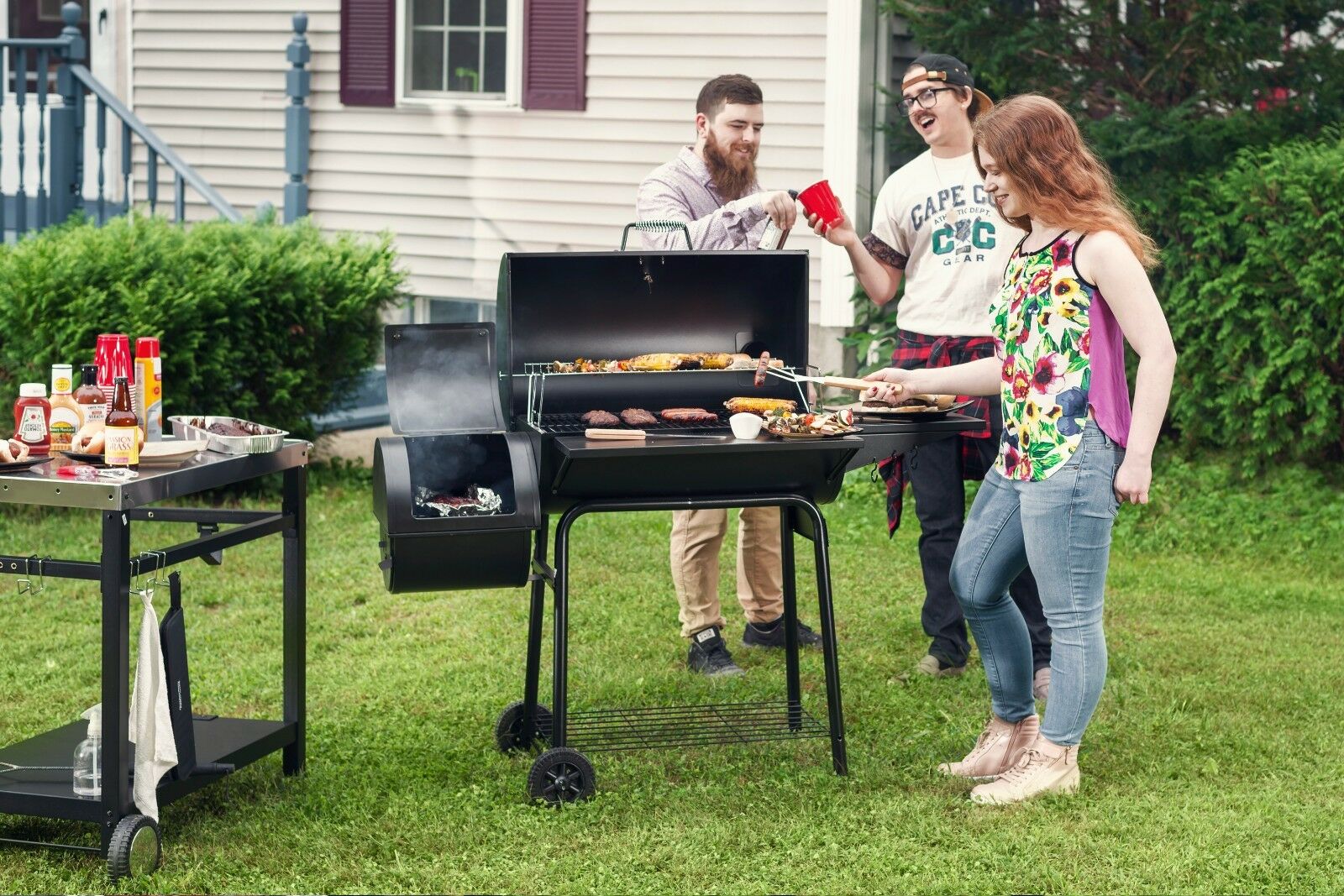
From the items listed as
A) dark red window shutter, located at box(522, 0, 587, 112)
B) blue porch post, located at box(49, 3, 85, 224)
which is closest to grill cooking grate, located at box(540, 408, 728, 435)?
blue porch post, located at box(49, 3, 85, 224)

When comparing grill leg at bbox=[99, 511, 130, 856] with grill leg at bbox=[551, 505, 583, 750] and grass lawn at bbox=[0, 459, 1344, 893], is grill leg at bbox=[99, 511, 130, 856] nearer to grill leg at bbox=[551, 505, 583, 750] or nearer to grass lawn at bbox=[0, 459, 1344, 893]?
grass lawn at bbox=[0, 459, 1344, 893]

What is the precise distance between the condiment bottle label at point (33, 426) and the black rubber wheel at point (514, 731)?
1.45 meters

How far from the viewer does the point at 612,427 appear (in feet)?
13.7

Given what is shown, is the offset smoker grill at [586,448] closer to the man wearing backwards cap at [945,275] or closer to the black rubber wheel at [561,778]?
the black rubber wheel at [561,778]

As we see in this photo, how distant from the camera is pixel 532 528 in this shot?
3900mm

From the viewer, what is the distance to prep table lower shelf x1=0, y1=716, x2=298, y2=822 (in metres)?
3.54

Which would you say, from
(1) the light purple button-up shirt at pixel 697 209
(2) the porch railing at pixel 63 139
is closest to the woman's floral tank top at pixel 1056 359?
(1) the light purple button-up shirt at pixel 697 209

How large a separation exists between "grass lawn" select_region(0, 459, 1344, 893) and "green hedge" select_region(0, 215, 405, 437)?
786 mm

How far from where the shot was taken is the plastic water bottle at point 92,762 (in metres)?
3.61

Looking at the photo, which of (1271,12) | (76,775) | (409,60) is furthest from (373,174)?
(76,775)

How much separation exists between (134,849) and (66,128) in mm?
6310

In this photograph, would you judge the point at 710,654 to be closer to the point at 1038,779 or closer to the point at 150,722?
the point at 1038,779

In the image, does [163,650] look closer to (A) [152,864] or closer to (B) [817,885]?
(A) [152,864]

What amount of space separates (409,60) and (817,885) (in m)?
8.05
